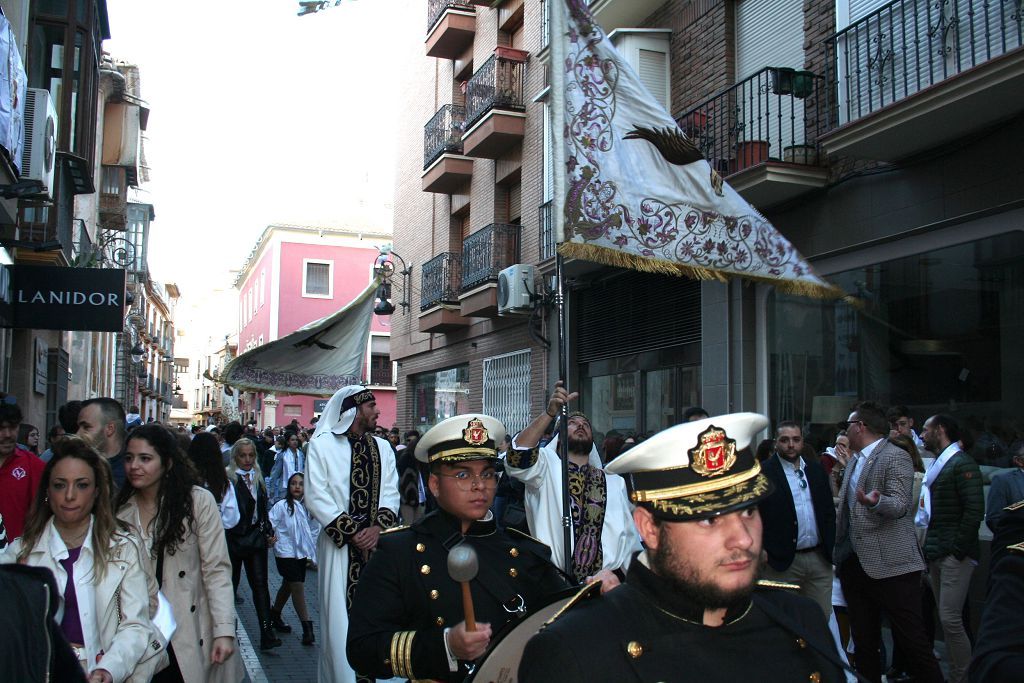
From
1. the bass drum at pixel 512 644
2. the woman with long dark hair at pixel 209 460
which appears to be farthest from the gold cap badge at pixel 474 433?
the woman with long dark hair at pixel 209 460

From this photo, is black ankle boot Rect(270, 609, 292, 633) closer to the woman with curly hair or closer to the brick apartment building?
the woman with curly hair

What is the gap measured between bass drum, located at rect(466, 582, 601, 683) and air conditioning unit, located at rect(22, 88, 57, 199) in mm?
8903

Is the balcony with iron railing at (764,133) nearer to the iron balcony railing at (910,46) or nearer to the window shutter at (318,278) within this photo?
the iron balcony railing at (910,46)

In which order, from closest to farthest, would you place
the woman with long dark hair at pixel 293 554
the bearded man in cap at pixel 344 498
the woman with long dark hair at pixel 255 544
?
1. the bearded man in cap at pixel 344 498
2. the woman with long dark hair at pixel 255 544
3. the woman with long dark hair at pixel 293 554

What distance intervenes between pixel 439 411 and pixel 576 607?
20.1 m

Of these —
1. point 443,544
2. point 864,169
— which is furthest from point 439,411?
point 443,544

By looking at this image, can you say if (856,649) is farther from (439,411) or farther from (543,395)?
(439,411)

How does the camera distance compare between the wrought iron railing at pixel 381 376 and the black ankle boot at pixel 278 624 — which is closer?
the black ankle boot at pixel 278 624

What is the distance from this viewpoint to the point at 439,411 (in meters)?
22.3

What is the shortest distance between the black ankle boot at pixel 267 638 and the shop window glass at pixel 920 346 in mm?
6108

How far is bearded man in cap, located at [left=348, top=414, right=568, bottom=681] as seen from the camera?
320 cm

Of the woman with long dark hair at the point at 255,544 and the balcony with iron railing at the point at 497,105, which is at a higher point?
the balcony with iron railing at the point at 497,105

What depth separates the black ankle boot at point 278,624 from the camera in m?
9.22

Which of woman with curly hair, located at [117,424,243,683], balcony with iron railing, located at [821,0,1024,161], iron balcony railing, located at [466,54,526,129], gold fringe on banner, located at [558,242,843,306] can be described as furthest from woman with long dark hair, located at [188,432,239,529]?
iron balcony railing, located at [466,54,526,129]
